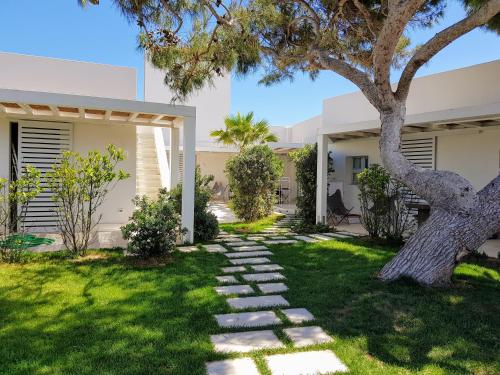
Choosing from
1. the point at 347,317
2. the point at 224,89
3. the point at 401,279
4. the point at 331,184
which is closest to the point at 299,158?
the point at 331,184

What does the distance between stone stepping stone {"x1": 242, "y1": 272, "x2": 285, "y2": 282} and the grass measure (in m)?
4.87

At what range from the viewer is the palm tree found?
16.4m

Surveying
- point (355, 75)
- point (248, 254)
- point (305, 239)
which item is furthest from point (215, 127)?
Answer: point (355, 75)

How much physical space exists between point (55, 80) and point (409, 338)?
1058 centimetres

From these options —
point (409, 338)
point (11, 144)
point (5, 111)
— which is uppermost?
point (5, 111)

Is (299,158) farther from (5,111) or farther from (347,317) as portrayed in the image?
(347,317)

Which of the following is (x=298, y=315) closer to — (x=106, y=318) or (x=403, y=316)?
(x=403, y=316)

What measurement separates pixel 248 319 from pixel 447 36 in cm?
480

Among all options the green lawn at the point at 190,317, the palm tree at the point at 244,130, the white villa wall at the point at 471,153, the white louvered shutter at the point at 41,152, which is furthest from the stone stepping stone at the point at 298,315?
the palm tree at the point at 244,130

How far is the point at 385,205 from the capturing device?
912 centimetres

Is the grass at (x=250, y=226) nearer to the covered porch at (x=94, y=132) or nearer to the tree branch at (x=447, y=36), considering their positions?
the covered porch at (x=94, y=132)

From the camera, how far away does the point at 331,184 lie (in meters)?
15.3

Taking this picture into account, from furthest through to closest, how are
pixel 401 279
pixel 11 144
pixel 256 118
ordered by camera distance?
1. pixel 256 118
2. pixel 11 144
3. pixel 401 279

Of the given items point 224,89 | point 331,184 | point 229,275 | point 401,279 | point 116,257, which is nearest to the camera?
point 401,279
